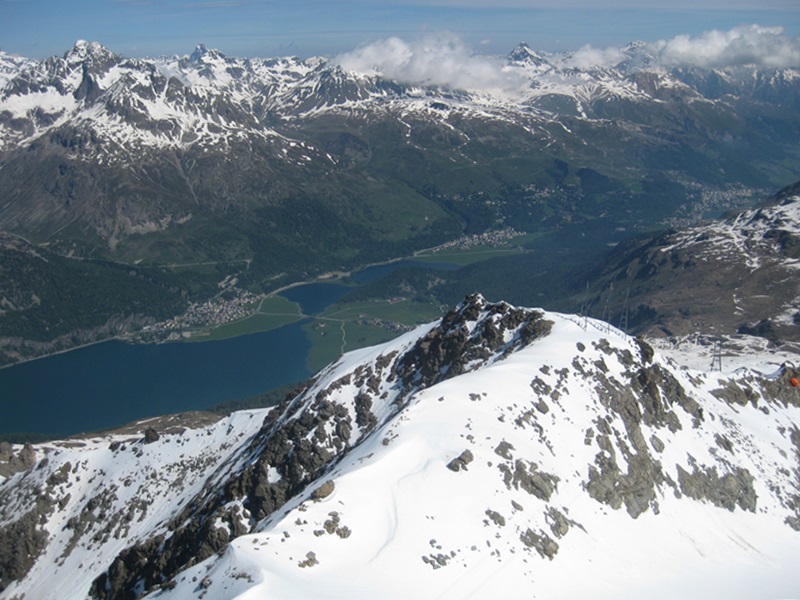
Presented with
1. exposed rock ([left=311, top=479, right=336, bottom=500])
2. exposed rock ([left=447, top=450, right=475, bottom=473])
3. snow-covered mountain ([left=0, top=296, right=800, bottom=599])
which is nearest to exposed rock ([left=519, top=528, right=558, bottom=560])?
snow-covered mountain ([left=0, top=296, right=800, bottom=599])

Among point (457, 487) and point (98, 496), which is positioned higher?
point (457, 487)

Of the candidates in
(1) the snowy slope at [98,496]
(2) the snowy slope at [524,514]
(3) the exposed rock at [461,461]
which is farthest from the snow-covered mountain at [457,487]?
(1) the snowy slope at [98,496]

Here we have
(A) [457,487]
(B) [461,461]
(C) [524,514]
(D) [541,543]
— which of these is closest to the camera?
(D) [541,543]

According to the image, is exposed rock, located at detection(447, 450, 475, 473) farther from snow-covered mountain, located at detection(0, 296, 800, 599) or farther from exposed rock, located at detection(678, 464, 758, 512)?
exposed rock, located at detection(678, 464, 758, 512)

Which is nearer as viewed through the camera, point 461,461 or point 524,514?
point 524,514

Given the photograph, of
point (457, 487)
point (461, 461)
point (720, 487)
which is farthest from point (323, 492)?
point (720, 487)

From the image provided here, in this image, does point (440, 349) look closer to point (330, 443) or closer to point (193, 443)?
point (330, 443)

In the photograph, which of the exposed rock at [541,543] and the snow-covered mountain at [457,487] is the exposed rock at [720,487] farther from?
the exposed rock at [541,543]

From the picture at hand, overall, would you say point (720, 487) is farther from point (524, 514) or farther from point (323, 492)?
point (323, 492)

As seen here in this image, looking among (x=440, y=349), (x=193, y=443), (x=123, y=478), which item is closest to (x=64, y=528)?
(x=123, y=478)

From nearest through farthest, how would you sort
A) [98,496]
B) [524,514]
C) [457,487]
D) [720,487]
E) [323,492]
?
[323,492] → [457,487] → [524,514] → [720,487] → [98,496]
